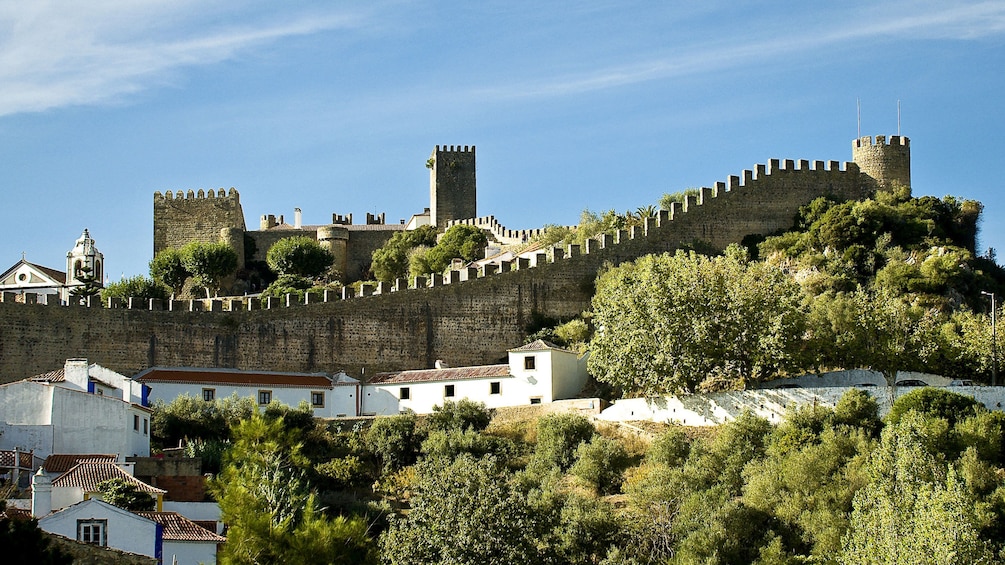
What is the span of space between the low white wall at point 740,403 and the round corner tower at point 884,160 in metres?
18.9

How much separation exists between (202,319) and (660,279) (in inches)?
544

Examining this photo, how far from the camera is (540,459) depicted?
143 feet

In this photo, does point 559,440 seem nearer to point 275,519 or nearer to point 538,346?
point 538,346

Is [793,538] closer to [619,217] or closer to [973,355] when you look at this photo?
[973,355]

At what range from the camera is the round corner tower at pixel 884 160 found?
60.9 metres

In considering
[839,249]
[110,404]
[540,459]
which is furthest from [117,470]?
[839,249]

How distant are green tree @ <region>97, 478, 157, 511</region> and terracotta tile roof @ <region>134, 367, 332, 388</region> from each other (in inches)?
502

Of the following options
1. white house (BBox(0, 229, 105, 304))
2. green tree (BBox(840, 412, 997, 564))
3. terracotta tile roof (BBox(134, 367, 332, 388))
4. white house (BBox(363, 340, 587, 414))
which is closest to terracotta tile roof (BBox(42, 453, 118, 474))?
terracotta tile roof (BBox(134, 367, 332, 388))

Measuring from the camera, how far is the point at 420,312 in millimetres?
53000

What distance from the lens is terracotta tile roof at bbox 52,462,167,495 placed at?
114 feet

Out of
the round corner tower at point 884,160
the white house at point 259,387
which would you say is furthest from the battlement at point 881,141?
the white house at point 259,387

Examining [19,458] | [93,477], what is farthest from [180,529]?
[19,458]

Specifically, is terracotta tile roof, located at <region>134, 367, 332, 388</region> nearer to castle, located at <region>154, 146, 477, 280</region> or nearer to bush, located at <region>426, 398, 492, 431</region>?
bush, located at <region>426, 398, 492, 431</region>

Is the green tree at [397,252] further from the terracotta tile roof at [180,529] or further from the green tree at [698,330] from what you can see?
the terracotta tile roof at [180,529]
